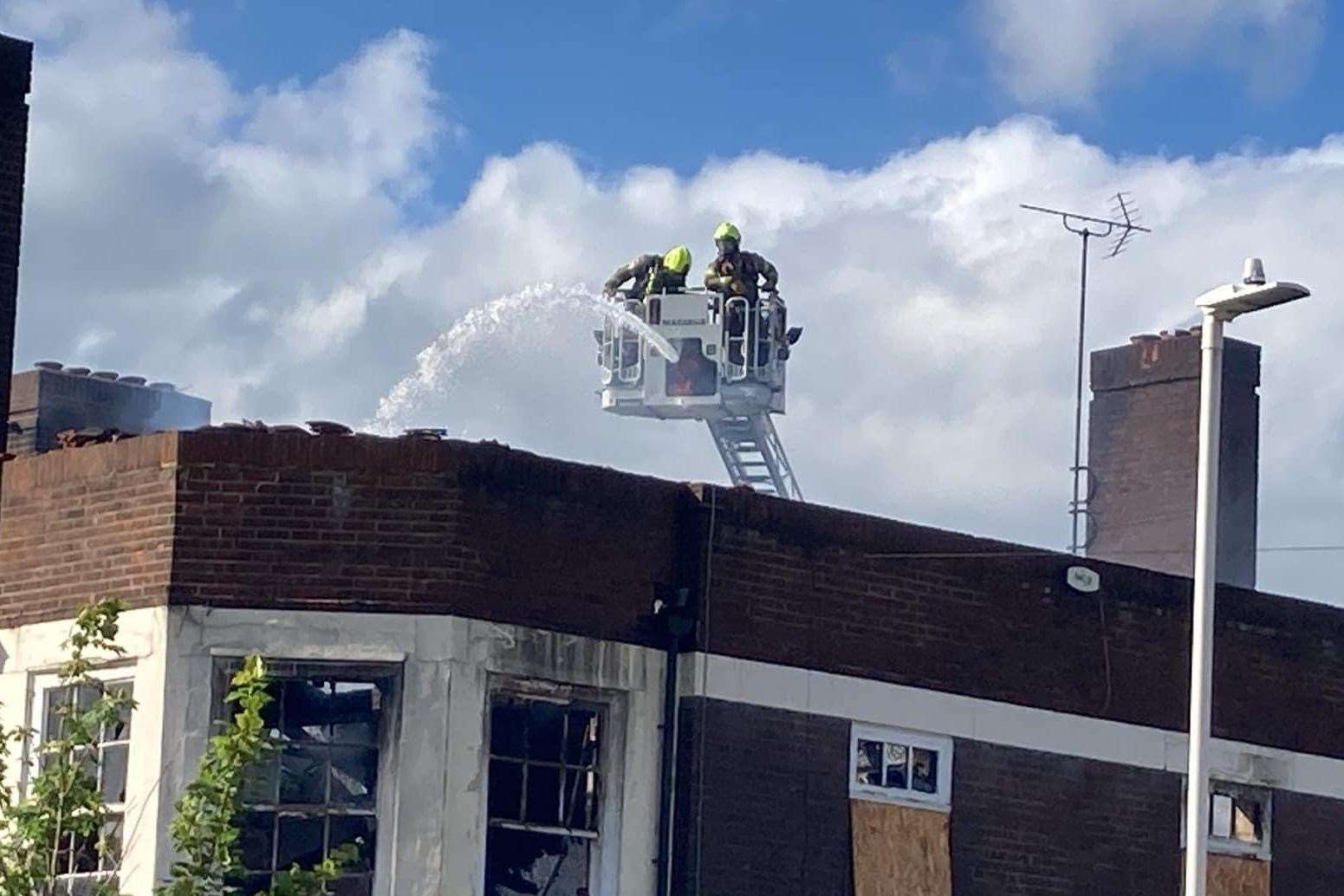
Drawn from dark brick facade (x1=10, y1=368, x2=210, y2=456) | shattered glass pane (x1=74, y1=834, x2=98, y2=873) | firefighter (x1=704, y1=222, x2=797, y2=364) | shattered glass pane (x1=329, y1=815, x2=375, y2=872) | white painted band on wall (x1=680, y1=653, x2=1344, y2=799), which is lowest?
shattered glass pane (x1=74, y1=834, x2=98, y2=873)

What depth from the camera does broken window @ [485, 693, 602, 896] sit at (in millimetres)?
18109

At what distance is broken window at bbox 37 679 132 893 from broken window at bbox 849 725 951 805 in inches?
186

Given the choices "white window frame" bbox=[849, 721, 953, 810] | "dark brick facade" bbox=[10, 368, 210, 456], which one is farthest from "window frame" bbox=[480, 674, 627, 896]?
"dark brick facade" bbox=[10, 368, 210, 456]

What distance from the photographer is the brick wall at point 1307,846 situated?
22062 millimetres

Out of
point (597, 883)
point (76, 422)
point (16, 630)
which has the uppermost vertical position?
point (76, 422)

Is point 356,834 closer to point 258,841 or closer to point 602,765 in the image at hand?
Result: point 258,841

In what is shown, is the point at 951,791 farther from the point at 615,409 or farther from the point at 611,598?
the point at 615,409

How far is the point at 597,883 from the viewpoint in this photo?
61.0ft

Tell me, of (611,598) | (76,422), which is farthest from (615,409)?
Answer: (611,598)

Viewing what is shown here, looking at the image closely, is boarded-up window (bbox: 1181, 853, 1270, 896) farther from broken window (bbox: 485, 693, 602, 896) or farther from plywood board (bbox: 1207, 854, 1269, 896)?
broken window (bbox: 485, 693, 602, 896)

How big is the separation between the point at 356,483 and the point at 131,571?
1448 mm

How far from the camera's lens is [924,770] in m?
20.2

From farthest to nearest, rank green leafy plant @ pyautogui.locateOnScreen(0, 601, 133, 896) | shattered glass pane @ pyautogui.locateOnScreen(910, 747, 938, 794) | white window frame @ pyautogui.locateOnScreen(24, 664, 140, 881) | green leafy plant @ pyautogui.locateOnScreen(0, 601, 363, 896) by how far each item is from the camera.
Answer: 1. shattered glass pane @ pyautogui.locateOnScreen(910, 747, 938, 794)
2. white window frame @ pyautogui.locateOnScreen(24, 664, 140, 881)
3. green leafy plant @ pyautogui.locateOnScreen(0, 601, 133, 896)
4. green leafy plant @ pyautogui.locateOnScreen(0, 601, 363, 896)

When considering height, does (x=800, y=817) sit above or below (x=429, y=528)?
below
